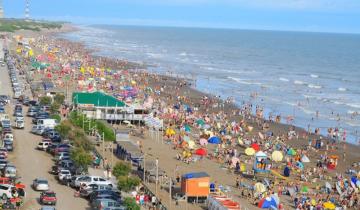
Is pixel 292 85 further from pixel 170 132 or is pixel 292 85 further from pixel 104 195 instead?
pixel 104 195

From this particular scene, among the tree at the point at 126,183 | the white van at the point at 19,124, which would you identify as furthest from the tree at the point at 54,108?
the tree at the point at 126,183

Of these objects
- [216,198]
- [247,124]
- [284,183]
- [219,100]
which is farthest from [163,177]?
[219,100]

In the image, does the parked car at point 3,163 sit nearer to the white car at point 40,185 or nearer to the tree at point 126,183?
the white car at point 40,185

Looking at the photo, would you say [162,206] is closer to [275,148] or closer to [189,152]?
[189,152]

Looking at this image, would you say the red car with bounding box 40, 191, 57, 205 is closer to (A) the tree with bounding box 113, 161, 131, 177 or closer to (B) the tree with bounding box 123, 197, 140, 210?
(B) the tree with bounding box 123, 197, 140, 210

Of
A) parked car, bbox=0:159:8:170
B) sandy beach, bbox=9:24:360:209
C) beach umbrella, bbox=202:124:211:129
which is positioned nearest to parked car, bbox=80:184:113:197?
sandy beach, bbox=9:24:360:209
